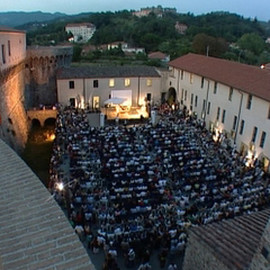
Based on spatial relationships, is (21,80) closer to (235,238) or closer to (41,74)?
(41,74)

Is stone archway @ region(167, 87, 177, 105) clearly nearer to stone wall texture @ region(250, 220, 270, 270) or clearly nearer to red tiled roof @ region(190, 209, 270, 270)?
red tiled roof @ region(190, 209, 270, 270)

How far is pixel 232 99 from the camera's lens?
2609 centimetres

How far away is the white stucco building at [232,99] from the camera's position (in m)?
22.1

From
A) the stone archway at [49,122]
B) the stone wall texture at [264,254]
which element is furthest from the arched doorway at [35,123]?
the stone wall texture at [264,254]

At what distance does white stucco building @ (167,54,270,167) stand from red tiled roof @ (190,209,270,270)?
40.6 ft

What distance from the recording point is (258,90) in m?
22.5

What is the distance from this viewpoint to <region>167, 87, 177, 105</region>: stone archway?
131 feet

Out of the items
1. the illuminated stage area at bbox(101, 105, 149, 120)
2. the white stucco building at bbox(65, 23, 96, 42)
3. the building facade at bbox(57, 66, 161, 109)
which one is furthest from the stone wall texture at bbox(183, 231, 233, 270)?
the white stucco building at bbox(65, 23, 96, 42)

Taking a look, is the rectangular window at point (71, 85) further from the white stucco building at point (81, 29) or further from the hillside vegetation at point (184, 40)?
the white stucco building at point (81, 29)

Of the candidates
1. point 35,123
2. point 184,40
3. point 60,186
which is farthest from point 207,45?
point 60,186

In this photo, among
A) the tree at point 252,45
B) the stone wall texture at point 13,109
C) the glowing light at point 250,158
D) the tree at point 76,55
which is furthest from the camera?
the tree at point 252,45

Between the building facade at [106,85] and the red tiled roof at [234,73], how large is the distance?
464 centimetres

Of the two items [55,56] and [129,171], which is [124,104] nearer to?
[55,56]

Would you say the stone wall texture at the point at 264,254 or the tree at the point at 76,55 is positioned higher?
the stone wall texture at the point at 264,254
